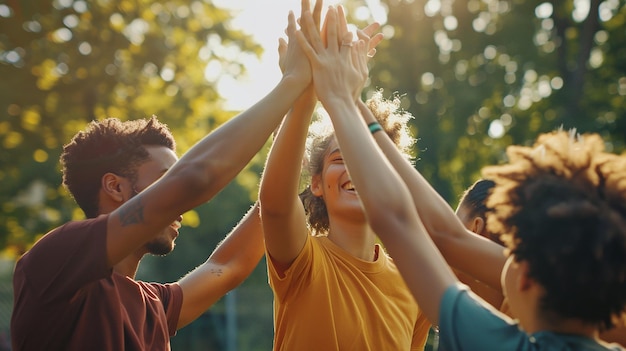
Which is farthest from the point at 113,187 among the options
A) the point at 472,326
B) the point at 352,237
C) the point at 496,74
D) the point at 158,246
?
the point at 496,74

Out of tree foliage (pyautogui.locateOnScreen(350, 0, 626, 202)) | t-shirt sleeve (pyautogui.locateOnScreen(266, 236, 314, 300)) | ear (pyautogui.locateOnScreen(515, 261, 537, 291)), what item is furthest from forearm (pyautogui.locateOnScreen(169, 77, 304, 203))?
tree foliage (pyautogui.locateOnScreen(350, 0, 626, 202))

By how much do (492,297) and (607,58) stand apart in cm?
1561

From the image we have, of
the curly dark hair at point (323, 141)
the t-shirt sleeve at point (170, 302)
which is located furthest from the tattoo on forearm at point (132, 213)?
the curly dark hair at point (323, 141)

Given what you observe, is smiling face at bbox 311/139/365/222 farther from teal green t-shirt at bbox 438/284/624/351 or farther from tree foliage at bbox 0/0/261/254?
tree foliage at bbox 0/0/261/254

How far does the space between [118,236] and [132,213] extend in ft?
0.31

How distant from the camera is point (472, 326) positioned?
2.32 m

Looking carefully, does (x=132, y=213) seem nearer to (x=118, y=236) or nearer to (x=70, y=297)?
(x=118, y=236)

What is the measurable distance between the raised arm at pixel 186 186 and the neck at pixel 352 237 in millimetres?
942

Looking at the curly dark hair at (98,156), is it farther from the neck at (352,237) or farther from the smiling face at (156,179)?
the neck at (352,237)

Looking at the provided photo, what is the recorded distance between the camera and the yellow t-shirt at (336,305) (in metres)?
3.49

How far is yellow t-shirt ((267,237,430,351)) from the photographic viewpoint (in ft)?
11.4

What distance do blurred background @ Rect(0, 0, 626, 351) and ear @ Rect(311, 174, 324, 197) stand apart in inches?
356

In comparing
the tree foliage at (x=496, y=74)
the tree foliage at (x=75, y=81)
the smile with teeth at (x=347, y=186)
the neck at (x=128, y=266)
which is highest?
the tree foliage at (x=496, y=74)

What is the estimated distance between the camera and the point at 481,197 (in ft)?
12.9
